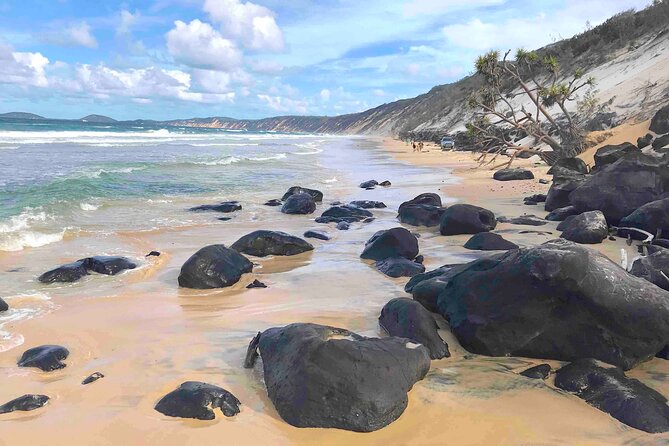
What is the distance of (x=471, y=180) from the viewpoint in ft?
64.1

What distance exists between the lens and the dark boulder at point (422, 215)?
410 inches

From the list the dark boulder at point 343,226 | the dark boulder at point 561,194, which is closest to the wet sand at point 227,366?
the dark boulder at point 343,226

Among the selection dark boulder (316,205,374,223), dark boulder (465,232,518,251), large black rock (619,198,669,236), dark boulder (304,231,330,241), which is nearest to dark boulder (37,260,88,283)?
dark boulder (304,231,330,241)

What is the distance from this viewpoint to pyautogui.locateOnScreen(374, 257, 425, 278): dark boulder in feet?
22.1

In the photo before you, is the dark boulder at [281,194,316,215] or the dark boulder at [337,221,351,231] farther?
the dark boulder at [281,194,316,215]

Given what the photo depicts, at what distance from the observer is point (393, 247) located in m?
7.55

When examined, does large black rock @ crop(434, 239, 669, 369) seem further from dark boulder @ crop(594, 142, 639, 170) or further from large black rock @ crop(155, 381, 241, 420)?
dark boulder @ crop(594, 142, 639, 170)

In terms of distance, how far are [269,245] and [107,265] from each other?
7.91 feet

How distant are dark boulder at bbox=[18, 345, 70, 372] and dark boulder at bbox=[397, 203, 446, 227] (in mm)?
7408

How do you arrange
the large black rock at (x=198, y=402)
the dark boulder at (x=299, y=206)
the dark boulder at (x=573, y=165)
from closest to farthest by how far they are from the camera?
the large black rock at (x=198, y=402), the dark boulder at (x=299, y=206), the dark boulder at (x=573, y=165)

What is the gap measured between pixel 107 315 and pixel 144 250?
3328 millimetres

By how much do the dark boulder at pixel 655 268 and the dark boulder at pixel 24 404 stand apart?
17.7 feet

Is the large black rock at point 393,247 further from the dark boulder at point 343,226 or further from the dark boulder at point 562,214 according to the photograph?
the dark boulder at point 562,214

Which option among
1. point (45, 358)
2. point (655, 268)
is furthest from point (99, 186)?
point (655, 268)
